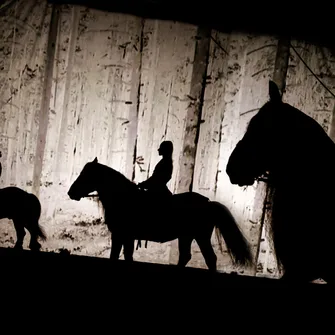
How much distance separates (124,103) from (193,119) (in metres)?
0.78

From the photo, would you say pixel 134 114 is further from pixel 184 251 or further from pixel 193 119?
pixel 184 251

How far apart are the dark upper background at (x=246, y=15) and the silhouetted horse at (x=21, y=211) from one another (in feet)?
7.23

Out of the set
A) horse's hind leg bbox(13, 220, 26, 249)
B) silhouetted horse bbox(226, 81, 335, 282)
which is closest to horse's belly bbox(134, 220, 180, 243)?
horse's hind leg bbox(13, 220, 26, 249)

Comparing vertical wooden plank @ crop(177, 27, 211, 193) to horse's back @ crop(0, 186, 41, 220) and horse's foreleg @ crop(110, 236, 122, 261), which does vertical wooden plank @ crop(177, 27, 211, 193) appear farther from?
horse's back @ crop(0, 186, 41, 220)

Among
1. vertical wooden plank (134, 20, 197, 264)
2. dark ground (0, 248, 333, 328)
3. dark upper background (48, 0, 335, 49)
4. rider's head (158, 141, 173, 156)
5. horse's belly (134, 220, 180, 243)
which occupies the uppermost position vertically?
dark upper background (48, 0, 335, 49)

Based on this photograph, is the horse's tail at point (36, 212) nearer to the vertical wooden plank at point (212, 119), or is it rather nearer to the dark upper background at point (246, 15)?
the vertical wooden plank at point (212, 119)

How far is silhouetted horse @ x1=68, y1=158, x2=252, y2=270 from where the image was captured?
3.01m

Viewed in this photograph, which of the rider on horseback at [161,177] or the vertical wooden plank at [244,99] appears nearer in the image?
the rider on horseback at [161,177]

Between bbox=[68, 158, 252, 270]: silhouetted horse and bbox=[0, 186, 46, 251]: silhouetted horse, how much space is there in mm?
509

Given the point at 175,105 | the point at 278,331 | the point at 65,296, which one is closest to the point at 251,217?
the point at 175,105

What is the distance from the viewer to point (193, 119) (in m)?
3.59

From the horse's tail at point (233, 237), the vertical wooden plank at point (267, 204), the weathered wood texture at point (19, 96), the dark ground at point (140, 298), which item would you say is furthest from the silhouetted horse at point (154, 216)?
the dark ground at point (140, 298)

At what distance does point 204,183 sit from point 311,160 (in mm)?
1807

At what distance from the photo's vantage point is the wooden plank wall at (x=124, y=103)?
3.54m
